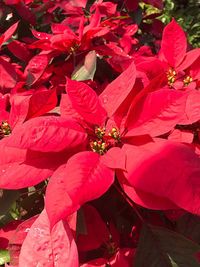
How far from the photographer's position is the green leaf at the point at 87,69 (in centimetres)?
77

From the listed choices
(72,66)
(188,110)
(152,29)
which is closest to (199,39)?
(152,29)

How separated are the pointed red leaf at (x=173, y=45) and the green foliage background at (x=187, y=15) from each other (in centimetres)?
211

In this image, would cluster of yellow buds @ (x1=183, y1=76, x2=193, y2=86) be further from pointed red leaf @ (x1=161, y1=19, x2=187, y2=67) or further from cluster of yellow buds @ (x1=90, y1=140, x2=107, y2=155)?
cluster of yellow buds @ (x1=90, y1=140, x2=107, y2=155)

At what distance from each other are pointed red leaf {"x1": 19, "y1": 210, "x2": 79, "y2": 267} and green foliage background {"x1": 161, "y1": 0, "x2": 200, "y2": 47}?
246cm

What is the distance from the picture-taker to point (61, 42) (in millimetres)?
821

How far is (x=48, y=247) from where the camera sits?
21.2 inches

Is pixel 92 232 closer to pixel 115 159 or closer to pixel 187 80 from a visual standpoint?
pixel 115 159

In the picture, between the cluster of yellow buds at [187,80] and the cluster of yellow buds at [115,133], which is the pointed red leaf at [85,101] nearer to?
the cluster of yellow buds at [115,133]

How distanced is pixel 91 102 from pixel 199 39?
251 cm

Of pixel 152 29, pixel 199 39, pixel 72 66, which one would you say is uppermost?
pixel 72 66

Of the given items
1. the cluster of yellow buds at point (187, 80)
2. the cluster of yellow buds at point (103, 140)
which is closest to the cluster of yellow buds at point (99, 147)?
the cluster of yellow buds at point (103, 140)

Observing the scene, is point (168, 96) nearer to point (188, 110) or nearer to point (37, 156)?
point (188, 110)

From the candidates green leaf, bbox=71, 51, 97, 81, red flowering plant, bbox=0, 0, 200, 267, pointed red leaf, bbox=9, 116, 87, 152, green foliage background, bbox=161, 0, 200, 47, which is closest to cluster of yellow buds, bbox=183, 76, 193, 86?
red flowering plant, bbox=0, 0, 200, 267

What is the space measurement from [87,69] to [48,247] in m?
0.36
